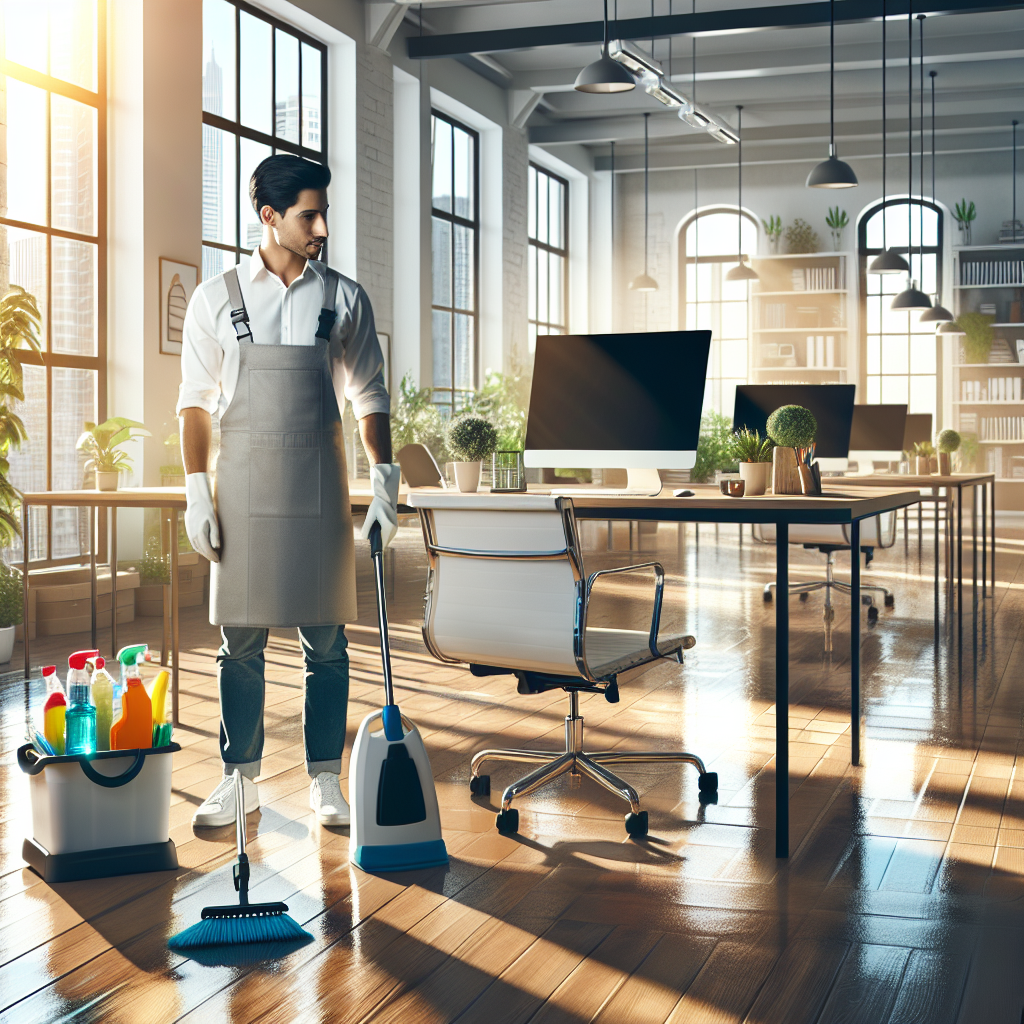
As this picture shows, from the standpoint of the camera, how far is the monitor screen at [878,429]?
667 centimetres

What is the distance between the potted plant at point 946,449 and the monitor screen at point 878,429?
363 millimetres

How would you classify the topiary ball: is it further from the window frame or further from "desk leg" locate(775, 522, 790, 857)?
the window frame

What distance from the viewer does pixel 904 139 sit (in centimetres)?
1320

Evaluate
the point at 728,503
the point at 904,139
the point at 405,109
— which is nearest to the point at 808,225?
the point at 904,139

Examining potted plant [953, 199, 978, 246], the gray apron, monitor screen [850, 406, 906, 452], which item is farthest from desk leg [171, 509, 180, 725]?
potted plant [953, 199, 978, 246]

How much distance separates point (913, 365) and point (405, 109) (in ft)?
22.2

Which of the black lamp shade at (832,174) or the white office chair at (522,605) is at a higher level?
the black lamp shade at (832,174)

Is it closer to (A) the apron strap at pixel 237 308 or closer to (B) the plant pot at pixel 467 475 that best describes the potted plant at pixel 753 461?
(B) the plant pot at pixel 467 475

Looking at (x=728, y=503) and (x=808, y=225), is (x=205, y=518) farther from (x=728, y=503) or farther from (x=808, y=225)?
(x=808, y=225)

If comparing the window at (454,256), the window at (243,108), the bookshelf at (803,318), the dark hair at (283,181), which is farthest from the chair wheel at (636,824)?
the bookshelf at (803,318)

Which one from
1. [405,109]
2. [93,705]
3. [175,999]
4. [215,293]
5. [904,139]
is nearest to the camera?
[175,999]

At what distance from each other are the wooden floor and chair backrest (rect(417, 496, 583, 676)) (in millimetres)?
428

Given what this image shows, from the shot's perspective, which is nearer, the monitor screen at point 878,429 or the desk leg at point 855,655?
the desk leg at point 855,655

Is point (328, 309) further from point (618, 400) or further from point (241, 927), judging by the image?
point (241, 927)
